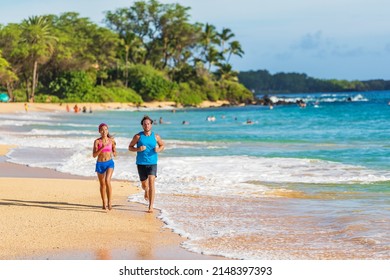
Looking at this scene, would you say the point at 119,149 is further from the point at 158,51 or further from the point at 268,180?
the point at 158,51

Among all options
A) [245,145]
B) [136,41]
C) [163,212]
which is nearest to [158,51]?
[136,41]

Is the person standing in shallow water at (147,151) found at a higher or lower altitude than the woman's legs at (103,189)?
higher

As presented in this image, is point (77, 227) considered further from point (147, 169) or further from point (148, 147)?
point (148, 147)

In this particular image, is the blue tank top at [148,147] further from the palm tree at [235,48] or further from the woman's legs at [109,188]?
the palm tree at [235,48]

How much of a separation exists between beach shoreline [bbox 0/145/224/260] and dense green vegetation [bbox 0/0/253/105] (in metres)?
56.4

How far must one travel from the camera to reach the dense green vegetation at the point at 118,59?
252 feet

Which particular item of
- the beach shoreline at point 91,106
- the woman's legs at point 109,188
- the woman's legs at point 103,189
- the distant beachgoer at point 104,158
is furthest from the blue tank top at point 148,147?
the beach shoreline at point 91,106

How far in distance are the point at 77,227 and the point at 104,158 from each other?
5.74ft

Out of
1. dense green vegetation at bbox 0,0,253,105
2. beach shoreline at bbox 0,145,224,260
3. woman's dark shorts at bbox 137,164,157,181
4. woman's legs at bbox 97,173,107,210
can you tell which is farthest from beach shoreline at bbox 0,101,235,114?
woman's dark shorts at bbox 137,164,157,181

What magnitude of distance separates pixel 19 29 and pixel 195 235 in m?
74.2

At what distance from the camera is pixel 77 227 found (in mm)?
9531

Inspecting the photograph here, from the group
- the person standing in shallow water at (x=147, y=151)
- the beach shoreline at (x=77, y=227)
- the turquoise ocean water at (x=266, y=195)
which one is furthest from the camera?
the person standing in shallow water at (x=147, y=151)

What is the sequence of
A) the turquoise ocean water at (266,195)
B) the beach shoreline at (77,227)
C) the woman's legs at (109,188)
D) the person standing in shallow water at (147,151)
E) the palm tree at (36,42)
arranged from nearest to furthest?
the beach shoreline at (77,227)
the turquoise ocean water at (266,195)
the person standing in shallow water at (147,151)
the woman's legs at (109,188)
the palm tree at (36,42)

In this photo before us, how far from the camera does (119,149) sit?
24.8 meters
